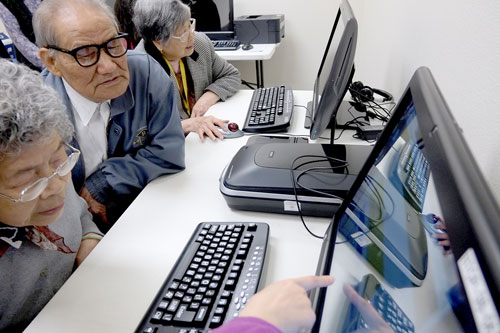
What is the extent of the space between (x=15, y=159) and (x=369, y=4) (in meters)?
2.46

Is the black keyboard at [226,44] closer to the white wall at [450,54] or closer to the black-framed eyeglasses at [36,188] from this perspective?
the white wall at [450,54]

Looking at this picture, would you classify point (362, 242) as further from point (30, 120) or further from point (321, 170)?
point (30, 120)

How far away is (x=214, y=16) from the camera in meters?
2.82

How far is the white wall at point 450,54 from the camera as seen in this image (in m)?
0.59

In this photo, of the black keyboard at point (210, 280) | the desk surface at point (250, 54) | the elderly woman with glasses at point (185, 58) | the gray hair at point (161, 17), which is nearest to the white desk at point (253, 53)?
the desk surface at point (250, 54)

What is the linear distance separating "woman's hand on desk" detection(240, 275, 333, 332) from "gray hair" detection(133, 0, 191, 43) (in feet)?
4.66

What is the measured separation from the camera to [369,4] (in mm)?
2391

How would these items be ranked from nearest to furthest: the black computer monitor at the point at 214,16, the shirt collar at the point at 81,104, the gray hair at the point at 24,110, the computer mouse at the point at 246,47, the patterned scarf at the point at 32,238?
1. the gray hair at the point at 24,110
2. the patterned scarf at the point at 32,238
3. the shirt collar at the point at 81,104
4. the computer mouse at the point at 246,47
5. the black computer monitor at the point at 214,16

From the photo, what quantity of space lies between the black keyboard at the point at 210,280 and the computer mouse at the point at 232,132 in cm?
54

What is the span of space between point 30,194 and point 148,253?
0.92 ft

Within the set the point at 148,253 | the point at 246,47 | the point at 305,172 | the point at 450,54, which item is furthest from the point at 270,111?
the point at 246,47

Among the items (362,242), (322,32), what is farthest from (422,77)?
(322,32)

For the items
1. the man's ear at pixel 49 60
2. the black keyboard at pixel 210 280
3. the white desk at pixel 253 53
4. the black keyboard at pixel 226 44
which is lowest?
the white desk at pixel 253 53

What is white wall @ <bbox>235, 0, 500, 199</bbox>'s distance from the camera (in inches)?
23.2
